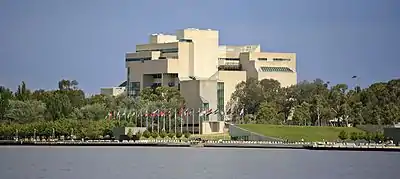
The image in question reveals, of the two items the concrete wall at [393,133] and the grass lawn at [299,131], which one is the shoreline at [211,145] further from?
the grass lawn at [299,131]

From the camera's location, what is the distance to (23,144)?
17550cm

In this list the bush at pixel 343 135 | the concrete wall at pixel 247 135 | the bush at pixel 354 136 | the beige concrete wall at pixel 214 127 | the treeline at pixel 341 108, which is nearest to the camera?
the bush at pixel 354 136

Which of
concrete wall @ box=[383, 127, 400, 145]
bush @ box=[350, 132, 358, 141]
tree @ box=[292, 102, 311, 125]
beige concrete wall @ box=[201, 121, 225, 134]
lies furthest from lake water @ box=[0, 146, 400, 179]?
beige concrete wall @ box=[201, 121, 225, 134]

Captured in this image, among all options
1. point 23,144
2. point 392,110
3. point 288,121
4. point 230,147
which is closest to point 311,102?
point 288,121

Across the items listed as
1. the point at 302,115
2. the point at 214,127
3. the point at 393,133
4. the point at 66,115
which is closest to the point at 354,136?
the point at 393,133

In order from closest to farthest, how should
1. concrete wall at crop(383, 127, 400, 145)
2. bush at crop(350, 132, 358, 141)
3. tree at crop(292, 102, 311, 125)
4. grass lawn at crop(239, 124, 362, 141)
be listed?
1. concrete wall at crop(383, 127, 400, 145)
2. bush at crop(350, 132, 358, 141)
3. grass lawn at crop(239, 124, 362, 141)
4. tree at crop(292, 102, 311, 125)

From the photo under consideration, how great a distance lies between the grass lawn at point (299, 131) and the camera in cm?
17350

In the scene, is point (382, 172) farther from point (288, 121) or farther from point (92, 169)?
point (288, 121)

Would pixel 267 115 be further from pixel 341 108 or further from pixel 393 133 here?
pixel 393 133

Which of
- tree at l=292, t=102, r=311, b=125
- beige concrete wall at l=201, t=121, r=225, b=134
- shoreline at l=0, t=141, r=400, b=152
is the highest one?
tree at l=292, t=102, r=311, b=125

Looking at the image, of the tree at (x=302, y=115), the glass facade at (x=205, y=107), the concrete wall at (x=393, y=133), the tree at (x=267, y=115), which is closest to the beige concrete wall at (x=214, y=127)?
the glass facade at (x=205, y=107)

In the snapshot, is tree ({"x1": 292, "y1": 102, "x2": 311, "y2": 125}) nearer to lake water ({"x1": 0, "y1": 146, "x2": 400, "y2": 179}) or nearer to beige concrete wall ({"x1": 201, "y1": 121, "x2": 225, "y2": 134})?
beige concrete wall ({"x1": 201, "y1": 121, "x2": 225, "y2": 134})

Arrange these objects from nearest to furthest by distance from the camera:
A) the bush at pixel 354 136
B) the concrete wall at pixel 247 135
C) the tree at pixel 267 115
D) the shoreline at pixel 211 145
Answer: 1. the shoreline at pixel 211 145
2. the bush at pixel 354 136
3. the concrete wall at pixel 247 135
4. the tree at pixel 267 115

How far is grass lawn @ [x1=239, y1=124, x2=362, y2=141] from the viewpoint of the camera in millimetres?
173500
